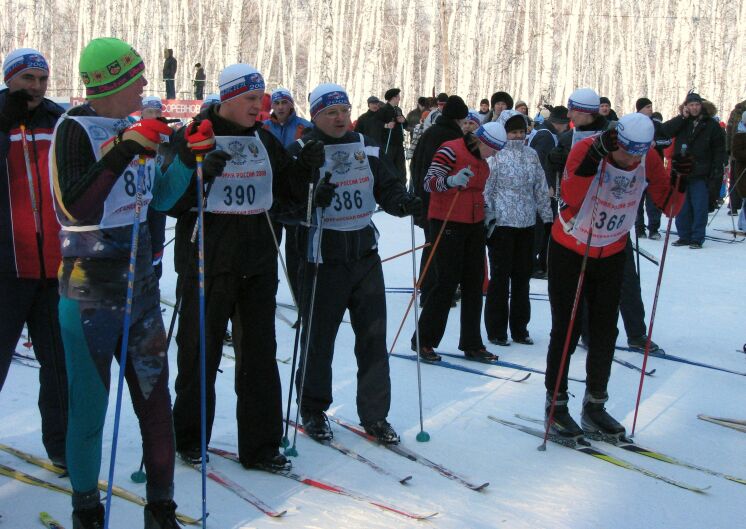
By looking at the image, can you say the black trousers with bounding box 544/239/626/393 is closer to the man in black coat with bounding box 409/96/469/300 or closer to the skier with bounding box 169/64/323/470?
the skier with bounding box 169/64/323/470

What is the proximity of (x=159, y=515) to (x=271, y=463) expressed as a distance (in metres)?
0.94

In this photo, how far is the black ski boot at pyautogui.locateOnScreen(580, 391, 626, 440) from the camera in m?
4.85

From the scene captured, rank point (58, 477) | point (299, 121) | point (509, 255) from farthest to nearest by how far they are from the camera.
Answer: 1. point (299, 121)
2. point (509, 255)
3. point (58, 477)

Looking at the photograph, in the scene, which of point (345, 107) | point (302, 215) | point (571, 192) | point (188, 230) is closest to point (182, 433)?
point (188, 230)

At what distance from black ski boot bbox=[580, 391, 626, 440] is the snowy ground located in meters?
0.19

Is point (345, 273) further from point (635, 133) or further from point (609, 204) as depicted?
point (635, 133)

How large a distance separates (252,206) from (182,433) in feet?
3.72

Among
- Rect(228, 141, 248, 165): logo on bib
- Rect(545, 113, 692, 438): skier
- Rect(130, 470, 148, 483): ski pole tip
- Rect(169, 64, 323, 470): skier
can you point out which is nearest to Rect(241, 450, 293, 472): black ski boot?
Rect(169, 64, 323, 470): skier

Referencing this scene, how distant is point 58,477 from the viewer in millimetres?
3928

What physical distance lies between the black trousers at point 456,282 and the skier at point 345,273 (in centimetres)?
177

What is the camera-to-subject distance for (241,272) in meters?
3.95

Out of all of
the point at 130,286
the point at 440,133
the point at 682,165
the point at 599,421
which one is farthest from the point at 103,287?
the point at 440,133

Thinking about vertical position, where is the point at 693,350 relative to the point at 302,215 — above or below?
below

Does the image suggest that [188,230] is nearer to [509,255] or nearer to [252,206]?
[252,206]
